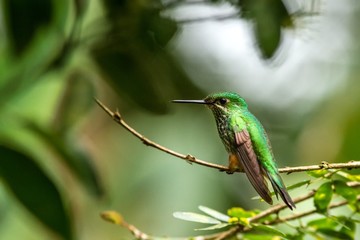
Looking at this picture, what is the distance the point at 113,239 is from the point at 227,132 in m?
2.07

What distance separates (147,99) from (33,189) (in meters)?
0.49

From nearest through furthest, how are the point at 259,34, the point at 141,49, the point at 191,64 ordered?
the point at 259,34 → the point at 141,49 → the point at 191,64

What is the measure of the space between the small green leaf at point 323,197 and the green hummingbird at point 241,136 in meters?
0.13

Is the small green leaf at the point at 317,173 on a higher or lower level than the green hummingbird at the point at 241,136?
lower

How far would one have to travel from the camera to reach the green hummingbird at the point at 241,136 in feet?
5.96

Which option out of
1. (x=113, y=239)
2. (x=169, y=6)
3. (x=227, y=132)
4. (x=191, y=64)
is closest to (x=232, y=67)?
(x=191, y=64)

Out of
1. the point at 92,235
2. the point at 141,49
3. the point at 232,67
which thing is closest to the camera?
the point at 141,49

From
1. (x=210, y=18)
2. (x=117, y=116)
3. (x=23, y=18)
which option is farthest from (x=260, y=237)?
(x=23, y=18)

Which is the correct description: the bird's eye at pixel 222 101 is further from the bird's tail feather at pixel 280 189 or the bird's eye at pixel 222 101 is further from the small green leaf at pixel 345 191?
the small green leaf at pixel 345 191

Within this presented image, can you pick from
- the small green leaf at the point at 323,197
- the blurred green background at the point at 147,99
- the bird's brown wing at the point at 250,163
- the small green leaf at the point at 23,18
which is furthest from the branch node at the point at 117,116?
the small green leaf at the point at 23,18

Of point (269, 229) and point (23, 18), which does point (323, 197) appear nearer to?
point (269, 229)

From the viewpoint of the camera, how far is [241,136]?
1957 mm

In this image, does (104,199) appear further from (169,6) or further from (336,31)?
(336,31)

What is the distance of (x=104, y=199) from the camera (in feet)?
8.27
